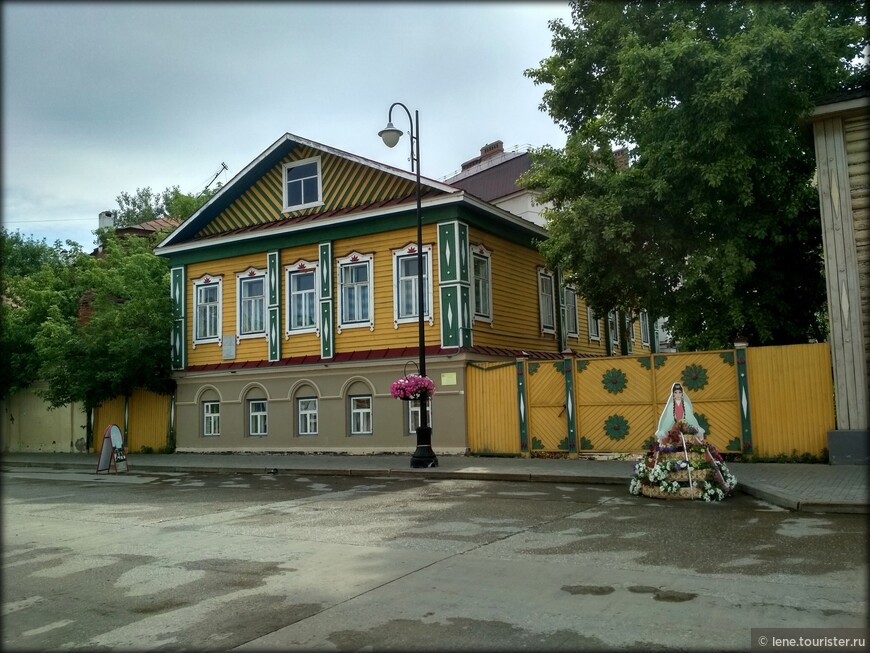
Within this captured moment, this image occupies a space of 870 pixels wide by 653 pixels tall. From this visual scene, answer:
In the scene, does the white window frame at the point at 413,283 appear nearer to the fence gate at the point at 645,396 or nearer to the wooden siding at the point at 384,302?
the wooden siding at the point at 384,302

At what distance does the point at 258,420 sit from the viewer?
23859 mm

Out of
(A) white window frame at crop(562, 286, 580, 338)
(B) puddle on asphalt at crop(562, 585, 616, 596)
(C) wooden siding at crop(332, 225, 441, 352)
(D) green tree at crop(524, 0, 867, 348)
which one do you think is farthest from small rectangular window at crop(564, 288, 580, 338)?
(B) puddle on asphalt at crop(562, 585, 616, 596)

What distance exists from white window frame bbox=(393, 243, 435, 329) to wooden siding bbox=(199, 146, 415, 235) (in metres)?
1.69

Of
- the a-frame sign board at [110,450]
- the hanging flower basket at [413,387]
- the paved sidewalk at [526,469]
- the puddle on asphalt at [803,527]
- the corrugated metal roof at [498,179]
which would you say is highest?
the corrugated metal roof at [498,179]

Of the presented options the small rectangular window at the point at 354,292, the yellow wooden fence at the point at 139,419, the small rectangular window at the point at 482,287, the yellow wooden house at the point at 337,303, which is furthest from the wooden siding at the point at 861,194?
the yellow wooden fence at the point at 139,419

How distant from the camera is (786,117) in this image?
52.5ft

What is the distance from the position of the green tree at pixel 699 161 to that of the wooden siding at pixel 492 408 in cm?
318

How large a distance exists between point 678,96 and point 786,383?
21.8ft

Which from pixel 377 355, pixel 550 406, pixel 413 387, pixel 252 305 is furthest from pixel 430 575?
pixel 252 305

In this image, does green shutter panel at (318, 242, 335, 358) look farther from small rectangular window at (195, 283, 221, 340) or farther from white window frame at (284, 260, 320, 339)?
small rectangular window at (195, 283, 221, 340)

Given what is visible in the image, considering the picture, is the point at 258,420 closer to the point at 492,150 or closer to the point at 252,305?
the point at 252,305

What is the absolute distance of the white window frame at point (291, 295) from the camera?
22906 mm

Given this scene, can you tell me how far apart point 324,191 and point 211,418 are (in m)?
8.44

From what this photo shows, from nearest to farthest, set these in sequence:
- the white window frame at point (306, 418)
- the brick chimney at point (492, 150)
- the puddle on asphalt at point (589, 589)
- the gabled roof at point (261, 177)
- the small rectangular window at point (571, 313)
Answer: the puddle on asphalt at point (589, 589) < the gabled roof at point (261, 177) < the white window frame at point (306, 418) < the small rectangular window at point (571, 313) < the brick chimney at point (492, 150)
